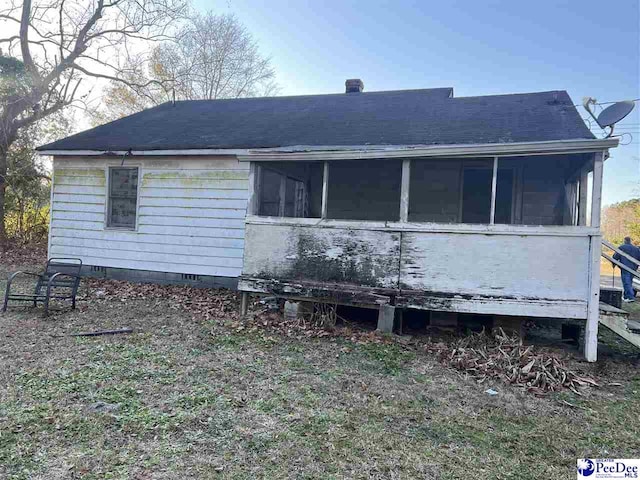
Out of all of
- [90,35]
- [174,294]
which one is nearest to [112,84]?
[90,35]

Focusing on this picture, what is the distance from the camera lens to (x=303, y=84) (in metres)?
26.2

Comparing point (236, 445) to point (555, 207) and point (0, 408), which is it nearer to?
point (0, 408)

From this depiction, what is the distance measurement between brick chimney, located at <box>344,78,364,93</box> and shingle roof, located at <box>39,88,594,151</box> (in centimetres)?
80

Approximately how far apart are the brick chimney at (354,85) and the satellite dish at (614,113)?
7.21 meters

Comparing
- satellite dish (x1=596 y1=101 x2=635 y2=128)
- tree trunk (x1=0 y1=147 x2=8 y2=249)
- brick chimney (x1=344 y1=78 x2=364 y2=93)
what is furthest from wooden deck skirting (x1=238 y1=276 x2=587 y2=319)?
tree trunk (x1=0 y1=147 x2=8 y2=249)

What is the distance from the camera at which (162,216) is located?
8.69 metres

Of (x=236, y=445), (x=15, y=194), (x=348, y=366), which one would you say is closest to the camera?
(x=236, y=445)

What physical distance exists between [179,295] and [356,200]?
391cm

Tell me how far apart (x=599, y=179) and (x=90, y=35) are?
17.8 meters

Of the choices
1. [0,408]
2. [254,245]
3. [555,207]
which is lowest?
[0,408]

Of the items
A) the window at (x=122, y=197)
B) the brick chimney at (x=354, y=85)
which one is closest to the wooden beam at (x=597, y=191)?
the brick chimney at (x=354, y=85)

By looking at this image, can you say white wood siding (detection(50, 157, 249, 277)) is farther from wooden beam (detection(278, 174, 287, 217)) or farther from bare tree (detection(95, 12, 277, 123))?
bare tree (detection(95, 12, 277, 123))

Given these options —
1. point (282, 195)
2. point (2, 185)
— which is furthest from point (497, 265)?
point (2, 185)

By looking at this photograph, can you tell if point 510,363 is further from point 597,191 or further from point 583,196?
point 583,196
